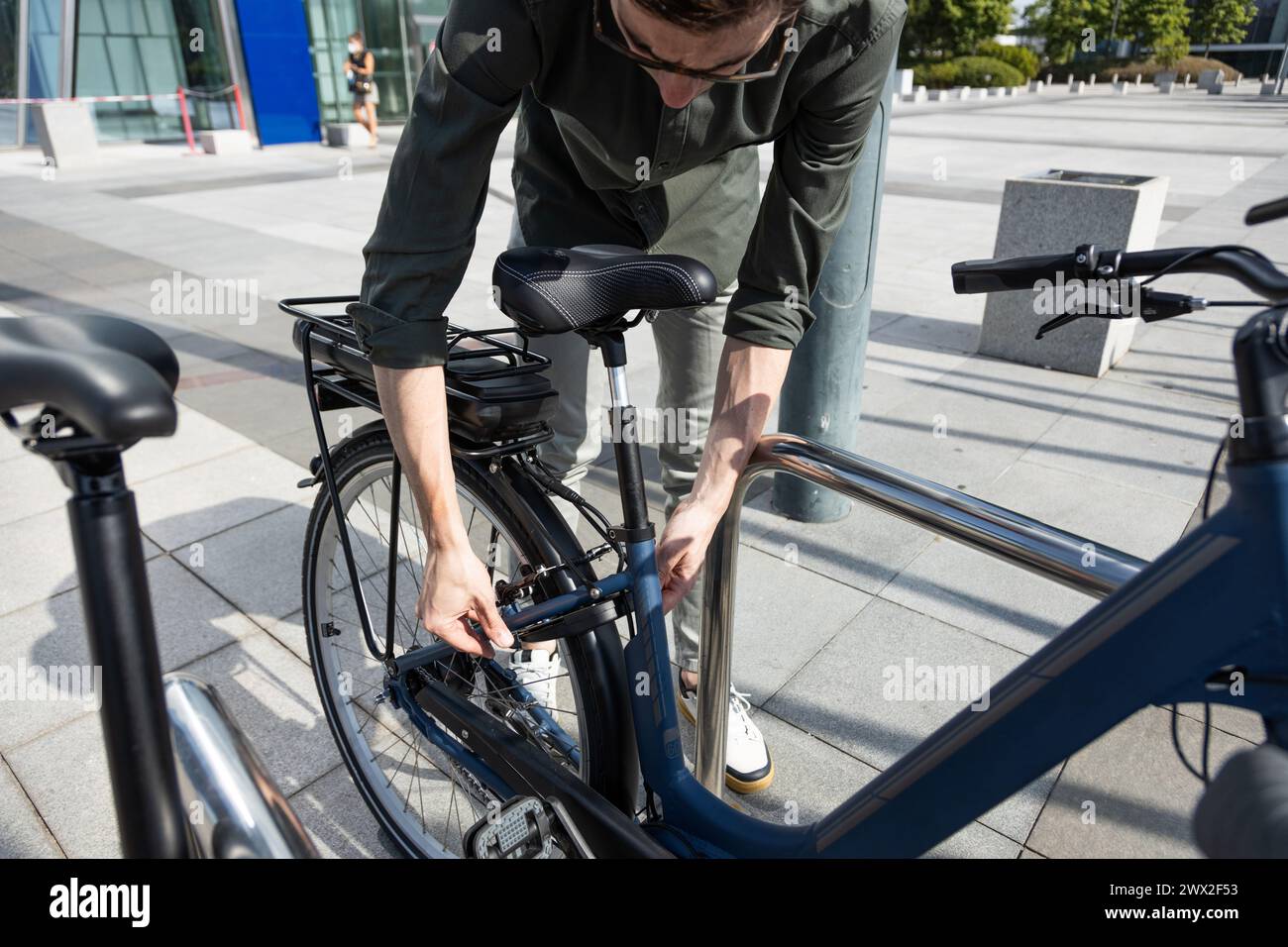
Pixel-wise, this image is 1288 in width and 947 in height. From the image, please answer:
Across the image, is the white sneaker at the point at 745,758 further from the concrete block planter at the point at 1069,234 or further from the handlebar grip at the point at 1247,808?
the concrete block planter at the point at 1069,234

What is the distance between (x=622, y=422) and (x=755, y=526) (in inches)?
85.8

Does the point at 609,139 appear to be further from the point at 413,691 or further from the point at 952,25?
the point at 952,25

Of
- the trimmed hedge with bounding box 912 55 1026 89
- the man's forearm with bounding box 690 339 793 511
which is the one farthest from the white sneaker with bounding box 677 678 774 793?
the trimmed hedge with bounding box 912 55 1026 89

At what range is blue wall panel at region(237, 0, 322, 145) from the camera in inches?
687

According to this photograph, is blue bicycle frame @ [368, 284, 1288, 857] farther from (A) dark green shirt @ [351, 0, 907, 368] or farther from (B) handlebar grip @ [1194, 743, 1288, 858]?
(A) dark green shirt @ [351, 0, 907, 368]

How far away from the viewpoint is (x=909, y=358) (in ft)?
18.2

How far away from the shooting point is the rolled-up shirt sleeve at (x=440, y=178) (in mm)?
1315

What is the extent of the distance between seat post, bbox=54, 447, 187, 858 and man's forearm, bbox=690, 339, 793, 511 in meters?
1.03

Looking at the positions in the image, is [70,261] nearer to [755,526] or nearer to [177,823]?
[755,526]

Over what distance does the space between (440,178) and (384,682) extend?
117 cm

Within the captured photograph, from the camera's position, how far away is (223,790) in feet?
3.27

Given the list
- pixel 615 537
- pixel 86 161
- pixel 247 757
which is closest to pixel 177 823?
pixel 247 757

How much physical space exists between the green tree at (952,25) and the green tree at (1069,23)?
27.3 feet

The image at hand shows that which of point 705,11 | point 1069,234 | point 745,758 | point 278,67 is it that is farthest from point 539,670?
point 278,67
